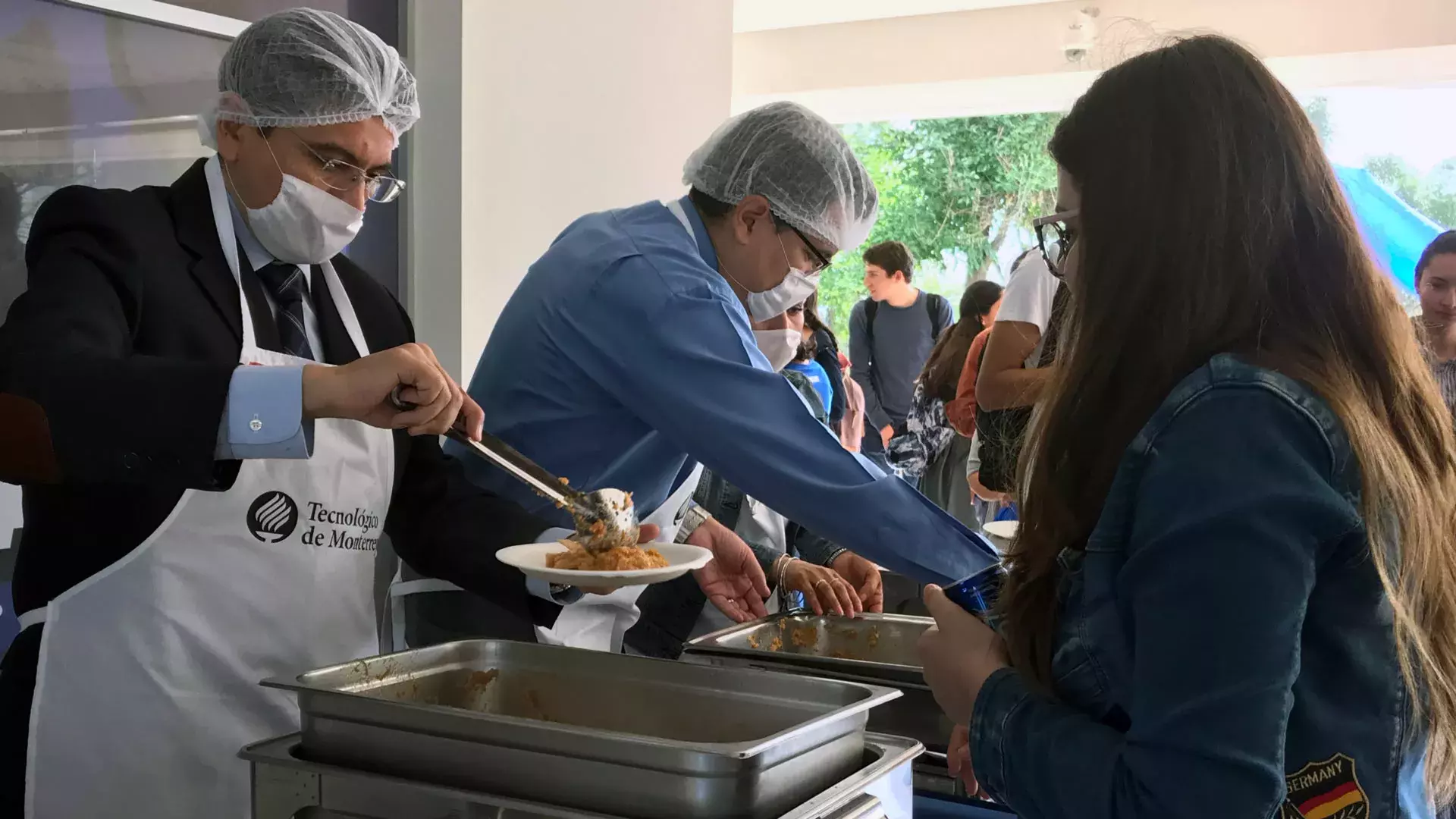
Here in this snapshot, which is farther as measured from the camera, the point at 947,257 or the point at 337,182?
the point at 947,257

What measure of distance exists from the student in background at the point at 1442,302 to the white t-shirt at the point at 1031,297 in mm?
953

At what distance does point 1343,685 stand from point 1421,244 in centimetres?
374

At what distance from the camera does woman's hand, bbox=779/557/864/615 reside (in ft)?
5.91

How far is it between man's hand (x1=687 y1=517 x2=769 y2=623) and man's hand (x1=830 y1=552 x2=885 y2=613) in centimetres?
17

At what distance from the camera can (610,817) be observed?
34.6 inches

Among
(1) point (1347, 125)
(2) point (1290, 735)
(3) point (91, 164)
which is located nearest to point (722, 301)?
(2) point (1290, 735)

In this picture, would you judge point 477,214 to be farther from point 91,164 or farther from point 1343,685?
point 1343,685

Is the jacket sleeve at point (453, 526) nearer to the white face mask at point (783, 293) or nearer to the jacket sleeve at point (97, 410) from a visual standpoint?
the jacket sleeve at point (97, 410)

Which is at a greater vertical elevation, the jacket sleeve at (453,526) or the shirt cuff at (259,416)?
the shirt cuff at (259,416)

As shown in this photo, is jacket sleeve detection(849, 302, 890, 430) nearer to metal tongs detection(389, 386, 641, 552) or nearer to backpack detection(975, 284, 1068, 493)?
backpack detection(975, 284, 1068, 493)

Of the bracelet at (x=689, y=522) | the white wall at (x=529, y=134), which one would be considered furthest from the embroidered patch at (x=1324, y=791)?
the white wall at (x=529, y=134)

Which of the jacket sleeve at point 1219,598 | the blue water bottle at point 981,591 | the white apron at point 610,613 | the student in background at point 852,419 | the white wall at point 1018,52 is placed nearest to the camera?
the jacket sleeve at point 1219,598

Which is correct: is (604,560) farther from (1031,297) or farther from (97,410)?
(1031,297)

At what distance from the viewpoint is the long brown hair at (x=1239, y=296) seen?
2.56 feet
